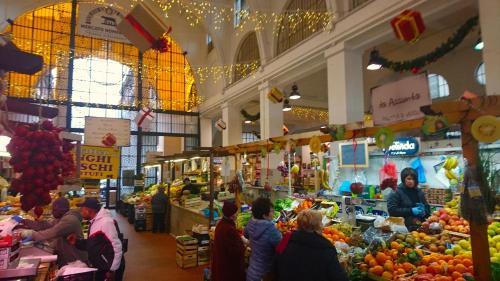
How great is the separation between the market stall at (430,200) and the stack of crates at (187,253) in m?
1.55

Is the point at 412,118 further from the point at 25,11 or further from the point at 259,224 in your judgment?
the point at 25,11

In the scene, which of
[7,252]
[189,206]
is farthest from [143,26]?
[189,206]

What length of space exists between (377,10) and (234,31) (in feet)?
25.3

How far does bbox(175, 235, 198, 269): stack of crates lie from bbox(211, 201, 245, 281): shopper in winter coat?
2.89 m

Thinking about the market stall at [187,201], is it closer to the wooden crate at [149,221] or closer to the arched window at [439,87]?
the wooden crate at [149,221]

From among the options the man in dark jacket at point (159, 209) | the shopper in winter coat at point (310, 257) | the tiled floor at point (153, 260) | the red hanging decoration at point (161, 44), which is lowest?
the tiled floor at point (153, 260)

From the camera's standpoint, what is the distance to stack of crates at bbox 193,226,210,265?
696 cm

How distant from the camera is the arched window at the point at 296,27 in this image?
868 centimetres

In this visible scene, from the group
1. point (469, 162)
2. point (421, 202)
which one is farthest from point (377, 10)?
point (469, 162)

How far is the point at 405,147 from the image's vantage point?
7.45 metres

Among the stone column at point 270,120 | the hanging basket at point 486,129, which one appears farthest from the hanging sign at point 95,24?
the hanging basket at point 486,129

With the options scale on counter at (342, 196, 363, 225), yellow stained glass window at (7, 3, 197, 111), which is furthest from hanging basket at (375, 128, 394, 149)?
yellow stained glass window at (7, 3, 197, 111)

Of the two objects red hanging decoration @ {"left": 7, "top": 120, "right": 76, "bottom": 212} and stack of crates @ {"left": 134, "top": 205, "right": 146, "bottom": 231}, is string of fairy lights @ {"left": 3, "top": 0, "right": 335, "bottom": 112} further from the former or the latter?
red hanging decoration @ {"left": 7, "top": 120, "right": 76, "bottom": 212}

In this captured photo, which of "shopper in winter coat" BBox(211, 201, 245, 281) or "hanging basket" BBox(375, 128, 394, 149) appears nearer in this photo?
"hanging basket" BBox(375, 128, 394, 149)
